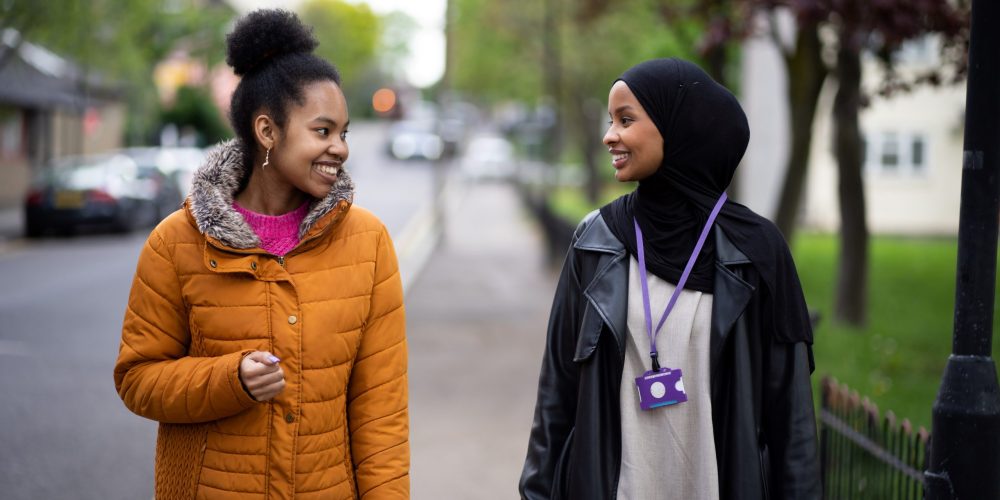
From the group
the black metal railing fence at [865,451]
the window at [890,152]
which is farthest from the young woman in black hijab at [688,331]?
the window at [890,152]

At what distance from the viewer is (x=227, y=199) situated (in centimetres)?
296

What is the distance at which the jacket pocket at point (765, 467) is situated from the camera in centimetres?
294

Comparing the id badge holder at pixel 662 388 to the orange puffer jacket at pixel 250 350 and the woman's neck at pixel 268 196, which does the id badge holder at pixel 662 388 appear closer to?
the orange puffer jacket at pixel 250 350

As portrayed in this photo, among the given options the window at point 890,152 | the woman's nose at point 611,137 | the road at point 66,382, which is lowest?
the road at point 66,382

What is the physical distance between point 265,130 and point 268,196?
17cm

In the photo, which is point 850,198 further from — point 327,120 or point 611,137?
point 327,120

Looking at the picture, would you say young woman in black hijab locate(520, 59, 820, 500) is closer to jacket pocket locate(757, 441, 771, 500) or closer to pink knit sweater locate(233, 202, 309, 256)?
jacket pocket locate(757, 441, 771, 500)

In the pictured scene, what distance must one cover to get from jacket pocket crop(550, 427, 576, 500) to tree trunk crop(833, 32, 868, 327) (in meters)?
9.86

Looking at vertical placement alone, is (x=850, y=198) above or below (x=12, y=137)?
below

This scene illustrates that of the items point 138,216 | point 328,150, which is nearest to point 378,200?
point 138,216

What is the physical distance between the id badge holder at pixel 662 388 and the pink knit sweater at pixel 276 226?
3.01 ft

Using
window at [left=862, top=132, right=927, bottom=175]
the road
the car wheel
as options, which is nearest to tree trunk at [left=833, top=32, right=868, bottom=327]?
the road

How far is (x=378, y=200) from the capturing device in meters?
35.8

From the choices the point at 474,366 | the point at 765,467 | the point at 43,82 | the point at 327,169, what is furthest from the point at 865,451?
the point at 43,82
